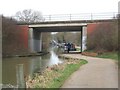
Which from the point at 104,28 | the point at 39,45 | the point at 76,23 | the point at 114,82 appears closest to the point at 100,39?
the point at 104,28

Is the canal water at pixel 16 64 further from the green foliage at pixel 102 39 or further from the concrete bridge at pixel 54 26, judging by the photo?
the concrete bridge at pixel 54 26

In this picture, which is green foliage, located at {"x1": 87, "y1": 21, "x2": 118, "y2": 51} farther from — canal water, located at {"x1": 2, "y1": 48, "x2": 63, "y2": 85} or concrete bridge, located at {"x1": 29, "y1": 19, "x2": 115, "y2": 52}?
canal water, located at {"x1": 2, "y1": 48, "x2": 63, "y2": 85}

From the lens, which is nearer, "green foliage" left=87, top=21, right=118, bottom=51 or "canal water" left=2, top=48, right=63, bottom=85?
"canal water" left=2, top=48, right=63, bottom=85

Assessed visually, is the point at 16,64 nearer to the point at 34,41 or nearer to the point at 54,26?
the point at 54,26

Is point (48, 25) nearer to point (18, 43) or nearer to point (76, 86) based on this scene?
point (18, 43)

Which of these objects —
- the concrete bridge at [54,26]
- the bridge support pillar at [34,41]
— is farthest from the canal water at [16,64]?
the bridge support pillar at [34,41]

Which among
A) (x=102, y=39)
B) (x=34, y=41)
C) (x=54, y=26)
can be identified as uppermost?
(x=54, y=26)

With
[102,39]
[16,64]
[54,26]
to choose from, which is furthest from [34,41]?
[16,64]

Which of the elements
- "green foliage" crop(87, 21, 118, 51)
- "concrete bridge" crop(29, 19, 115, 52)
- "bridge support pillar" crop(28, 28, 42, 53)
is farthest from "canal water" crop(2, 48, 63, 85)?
"bridge support pillar" crop(28, 28, 42, 53)

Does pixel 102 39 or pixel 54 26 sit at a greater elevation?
pixel 54 26

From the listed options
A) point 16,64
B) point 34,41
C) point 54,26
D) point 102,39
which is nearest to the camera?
point 16,64

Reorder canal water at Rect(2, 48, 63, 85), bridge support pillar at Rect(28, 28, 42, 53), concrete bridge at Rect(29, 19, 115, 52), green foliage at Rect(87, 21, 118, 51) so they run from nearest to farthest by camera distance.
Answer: canal water at Rect(2, 48, 63, 85) < green foliage at Rect(87, 21, 118, 51) < concrete bridge at Rect(29, 19, 115, 52) < bridge support pillar at Rect(28, 28, 42, 53)

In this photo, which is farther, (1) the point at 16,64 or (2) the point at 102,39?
(2) the point at 102,39

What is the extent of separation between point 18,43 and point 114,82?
124ft
